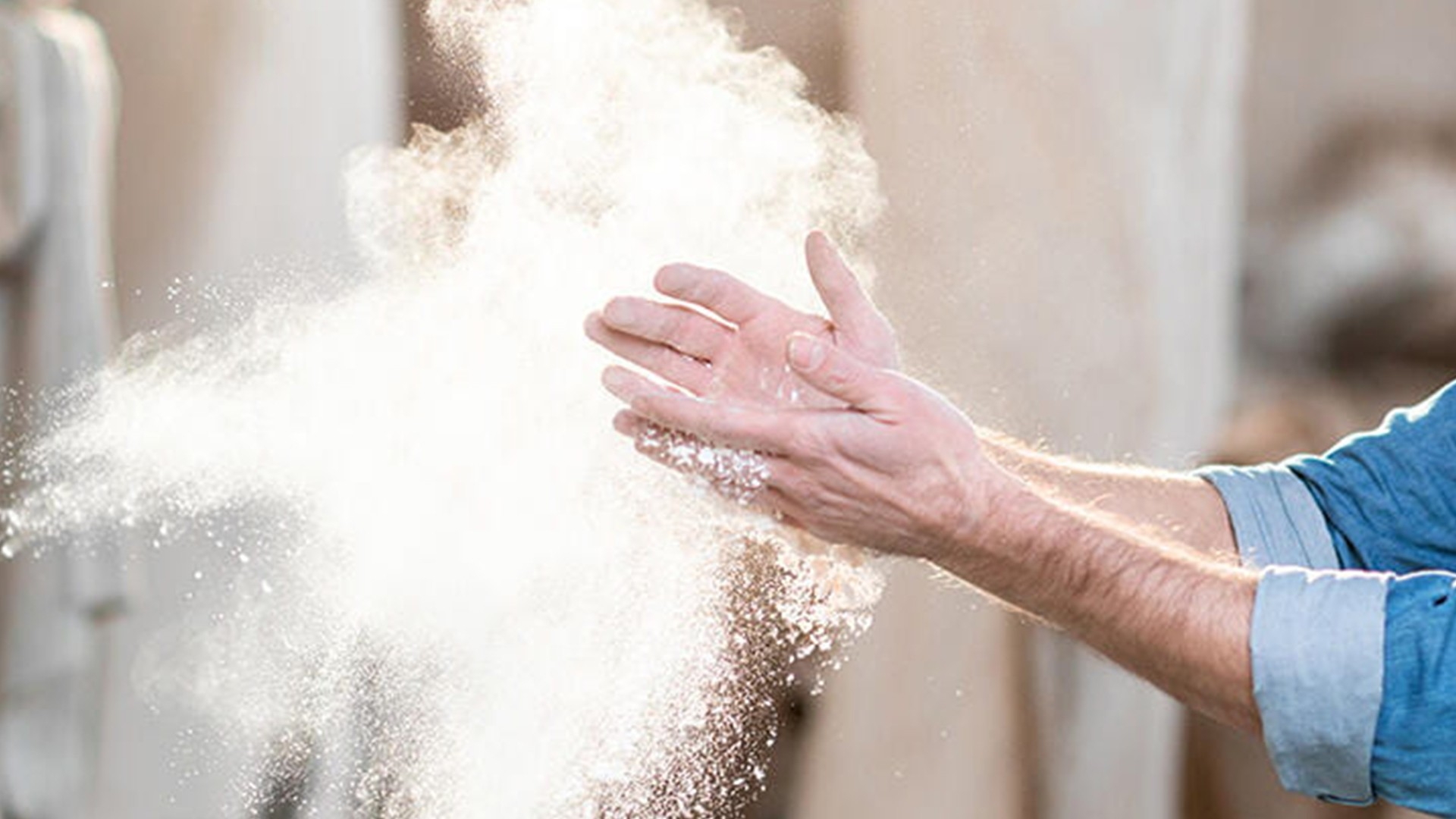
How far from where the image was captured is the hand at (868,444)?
0.84 metres

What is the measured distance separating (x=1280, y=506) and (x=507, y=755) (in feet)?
1.51

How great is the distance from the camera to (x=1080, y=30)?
1330mm

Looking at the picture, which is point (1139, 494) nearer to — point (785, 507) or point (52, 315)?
point (785, 507)

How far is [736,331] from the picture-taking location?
904 mm

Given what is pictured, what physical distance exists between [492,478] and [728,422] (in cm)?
22

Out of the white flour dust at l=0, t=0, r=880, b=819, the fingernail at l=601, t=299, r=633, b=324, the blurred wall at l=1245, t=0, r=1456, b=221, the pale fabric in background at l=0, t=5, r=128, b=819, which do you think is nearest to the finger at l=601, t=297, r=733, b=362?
the fingernail at l=601, t=299, r=633, b=324

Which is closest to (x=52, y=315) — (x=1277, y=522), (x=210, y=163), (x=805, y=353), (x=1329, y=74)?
(x=210, y=163)

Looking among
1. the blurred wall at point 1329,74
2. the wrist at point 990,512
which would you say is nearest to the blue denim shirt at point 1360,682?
the wrist at point 990,512

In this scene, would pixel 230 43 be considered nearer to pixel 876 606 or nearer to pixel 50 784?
pixel 50 784

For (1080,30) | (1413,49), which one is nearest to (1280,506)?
(1080,30)

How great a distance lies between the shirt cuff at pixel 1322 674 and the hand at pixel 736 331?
8.5 inches

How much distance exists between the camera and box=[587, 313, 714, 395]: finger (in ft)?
2.99

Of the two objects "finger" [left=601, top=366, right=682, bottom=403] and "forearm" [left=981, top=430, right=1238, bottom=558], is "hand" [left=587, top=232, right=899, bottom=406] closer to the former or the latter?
"finger" [left=601, top=366, right=682, bottom=403]

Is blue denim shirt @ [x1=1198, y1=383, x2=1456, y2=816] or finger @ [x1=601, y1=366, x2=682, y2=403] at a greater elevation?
finger @ [x1=601, y1=366, x2=682, y2=403]
